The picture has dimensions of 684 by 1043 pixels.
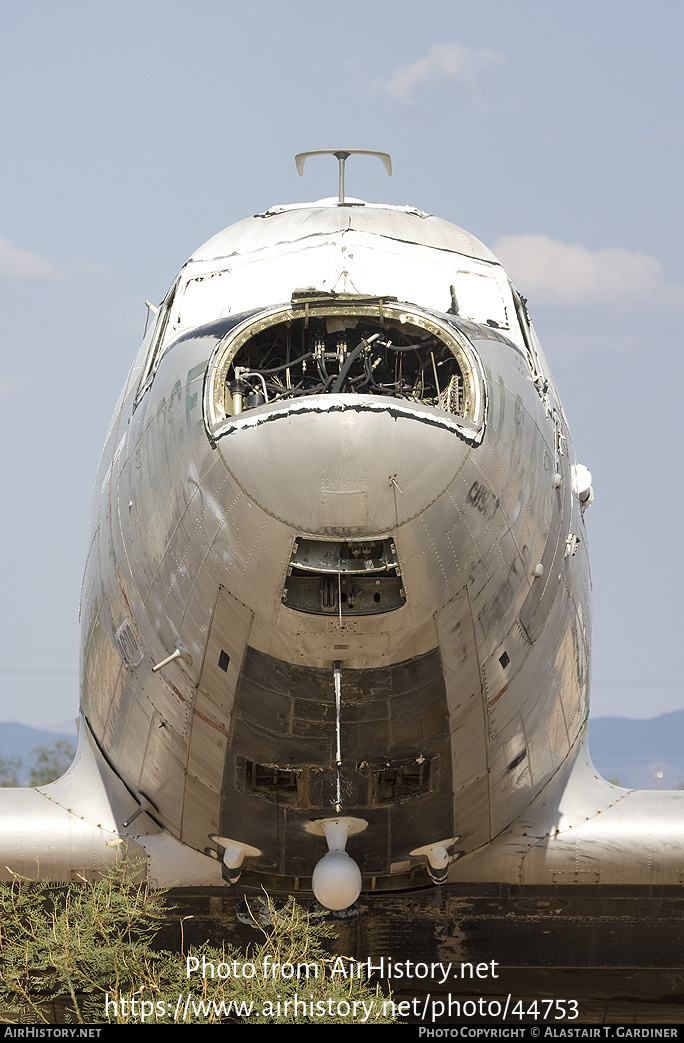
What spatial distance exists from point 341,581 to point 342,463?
3.58 feet

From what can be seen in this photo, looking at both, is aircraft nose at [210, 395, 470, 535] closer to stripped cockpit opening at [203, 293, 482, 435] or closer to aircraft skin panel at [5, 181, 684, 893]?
aircraft skin panel at [5, 181, 684, 893]

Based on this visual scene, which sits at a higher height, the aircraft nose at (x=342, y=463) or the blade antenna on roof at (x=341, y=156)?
the blade antenna on roof at (x=341, y=156)

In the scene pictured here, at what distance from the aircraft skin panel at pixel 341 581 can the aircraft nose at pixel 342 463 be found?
0.05 ft

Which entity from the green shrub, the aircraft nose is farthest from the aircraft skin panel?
the green shrub

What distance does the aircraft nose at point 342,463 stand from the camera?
29.7ft

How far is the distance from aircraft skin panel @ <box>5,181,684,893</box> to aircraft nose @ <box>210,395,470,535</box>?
2 cm

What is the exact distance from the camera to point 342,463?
9.05 m

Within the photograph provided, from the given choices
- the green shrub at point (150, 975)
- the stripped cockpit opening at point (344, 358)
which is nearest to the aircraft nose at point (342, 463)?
the stripped cockpit opening at point (344, 358)

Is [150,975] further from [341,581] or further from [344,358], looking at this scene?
[344,358]

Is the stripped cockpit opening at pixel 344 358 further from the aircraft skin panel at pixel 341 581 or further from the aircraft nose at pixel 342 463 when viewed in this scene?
the aircraft nose at pixel 342 463

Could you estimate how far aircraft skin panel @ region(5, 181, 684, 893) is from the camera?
31.2ft

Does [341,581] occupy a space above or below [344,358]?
below

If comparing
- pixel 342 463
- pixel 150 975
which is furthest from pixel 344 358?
pixel 150 975
